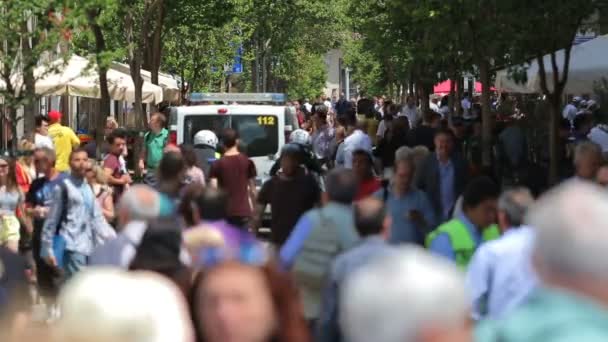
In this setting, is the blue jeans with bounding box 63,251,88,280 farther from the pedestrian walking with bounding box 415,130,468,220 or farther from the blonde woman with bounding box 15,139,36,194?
the pedestrian walking with bounding box 415,130,468,220

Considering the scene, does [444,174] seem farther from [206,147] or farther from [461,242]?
[461,242]

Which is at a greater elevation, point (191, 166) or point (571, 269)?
point (571, 269)

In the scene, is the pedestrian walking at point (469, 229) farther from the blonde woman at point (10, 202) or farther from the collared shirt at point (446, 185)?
the blonde woman at point (10, 202)

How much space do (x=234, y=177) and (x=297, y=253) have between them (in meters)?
5.98

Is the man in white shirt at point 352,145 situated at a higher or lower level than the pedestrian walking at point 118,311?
lower

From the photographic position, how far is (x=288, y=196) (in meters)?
11.4

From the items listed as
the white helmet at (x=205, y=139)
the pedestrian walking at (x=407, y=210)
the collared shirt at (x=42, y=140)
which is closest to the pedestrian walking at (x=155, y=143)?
the white helmet at (x=205, y=139)

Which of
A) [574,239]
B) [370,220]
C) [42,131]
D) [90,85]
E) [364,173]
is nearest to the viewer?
→ [574,239]

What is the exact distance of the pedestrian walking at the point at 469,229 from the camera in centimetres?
761

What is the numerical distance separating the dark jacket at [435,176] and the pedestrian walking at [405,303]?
31.6 feet

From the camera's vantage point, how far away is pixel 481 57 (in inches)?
850

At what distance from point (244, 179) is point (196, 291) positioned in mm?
9012

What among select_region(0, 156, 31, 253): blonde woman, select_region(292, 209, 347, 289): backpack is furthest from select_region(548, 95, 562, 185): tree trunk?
select_region(292, 209, 347, 289): backpack

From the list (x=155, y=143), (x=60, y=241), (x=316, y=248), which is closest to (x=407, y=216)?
(x=316, y=248)
